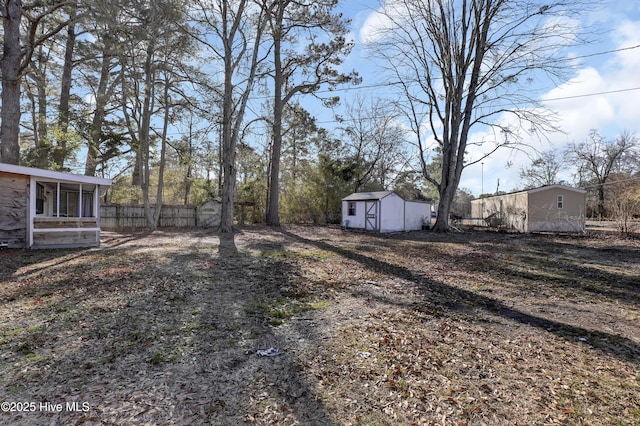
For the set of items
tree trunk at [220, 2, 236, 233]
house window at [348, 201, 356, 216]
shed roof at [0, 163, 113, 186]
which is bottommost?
house window at [348, 201, 356, 216]

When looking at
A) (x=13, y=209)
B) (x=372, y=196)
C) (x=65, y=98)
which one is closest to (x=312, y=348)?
(x=13, y=209)

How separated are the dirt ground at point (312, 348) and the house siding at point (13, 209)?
9.48 feet

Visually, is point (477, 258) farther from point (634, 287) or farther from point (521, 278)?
point (634, 287)

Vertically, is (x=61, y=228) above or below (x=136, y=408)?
above

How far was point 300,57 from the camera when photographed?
16312 mm

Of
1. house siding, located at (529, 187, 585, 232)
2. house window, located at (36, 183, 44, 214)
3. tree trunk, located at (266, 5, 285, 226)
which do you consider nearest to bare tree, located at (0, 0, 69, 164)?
house window, located at (36, 183, 44, 214)

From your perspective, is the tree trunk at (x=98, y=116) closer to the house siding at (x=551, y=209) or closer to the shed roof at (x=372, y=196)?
the shed roof at (x=372, y=196)

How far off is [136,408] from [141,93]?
638 inches

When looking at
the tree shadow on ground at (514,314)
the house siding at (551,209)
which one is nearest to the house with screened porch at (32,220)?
the tree shadow on ground at (514,314)

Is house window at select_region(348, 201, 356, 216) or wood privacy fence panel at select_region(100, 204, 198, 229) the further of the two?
house window at select_region(348, 201, 356, 216)

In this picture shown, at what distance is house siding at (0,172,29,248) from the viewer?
873cm

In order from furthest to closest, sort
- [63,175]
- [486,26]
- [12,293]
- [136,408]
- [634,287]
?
[486,26]
[63,175]
[634,287]
[12,293]
[136,408]

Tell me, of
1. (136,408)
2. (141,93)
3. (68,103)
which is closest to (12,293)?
(136,408)

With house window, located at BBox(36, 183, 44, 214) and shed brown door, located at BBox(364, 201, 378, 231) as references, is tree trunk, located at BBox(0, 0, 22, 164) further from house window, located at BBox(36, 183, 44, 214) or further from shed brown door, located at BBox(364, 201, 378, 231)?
shed brown door, located at BBox(364, 201, 378, 231)
